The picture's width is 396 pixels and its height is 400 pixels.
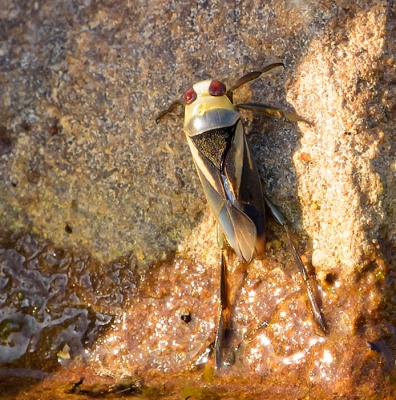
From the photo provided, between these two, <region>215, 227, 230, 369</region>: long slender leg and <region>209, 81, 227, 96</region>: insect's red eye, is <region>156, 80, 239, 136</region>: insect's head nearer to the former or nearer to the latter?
<region>209, 81, 227, 96</region>: insect's red eye

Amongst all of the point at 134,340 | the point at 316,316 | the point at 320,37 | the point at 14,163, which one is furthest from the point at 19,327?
the point at 320,37

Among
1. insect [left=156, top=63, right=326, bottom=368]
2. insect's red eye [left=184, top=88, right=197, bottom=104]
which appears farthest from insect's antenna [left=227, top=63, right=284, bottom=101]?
insect's red eye [left=184, top=88, right=197, bottom=104]

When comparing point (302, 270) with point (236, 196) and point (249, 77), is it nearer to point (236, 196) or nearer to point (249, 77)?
point (236, 196)

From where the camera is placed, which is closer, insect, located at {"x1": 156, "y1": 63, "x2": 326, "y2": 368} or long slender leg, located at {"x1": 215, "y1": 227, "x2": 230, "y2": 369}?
insect, located at {"x1": 156, "y1": 63, "x2": 326, "y2": 368}

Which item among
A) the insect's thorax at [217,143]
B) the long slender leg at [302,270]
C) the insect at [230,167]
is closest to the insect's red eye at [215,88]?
the insect at [230,167]

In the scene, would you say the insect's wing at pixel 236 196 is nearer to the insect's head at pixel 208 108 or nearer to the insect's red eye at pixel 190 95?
the insect's head at pixel 208 108

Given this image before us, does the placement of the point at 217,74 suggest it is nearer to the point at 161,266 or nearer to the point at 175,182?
the point at 175,182

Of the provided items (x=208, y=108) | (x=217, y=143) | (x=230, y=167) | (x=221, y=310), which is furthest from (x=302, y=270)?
(x=208, y=108)
